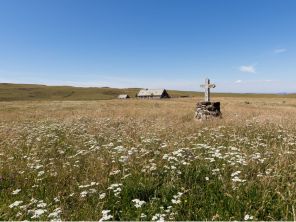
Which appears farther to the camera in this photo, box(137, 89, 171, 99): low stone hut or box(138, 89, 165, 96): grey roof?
box(138, 89, 165, 96): grey roof

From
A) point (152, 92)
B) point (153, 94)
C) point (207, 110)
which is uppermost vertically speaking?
point (152, 92)

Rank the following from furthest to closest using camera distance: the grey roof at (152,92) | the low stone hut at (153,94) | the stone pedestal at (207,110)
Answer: the grey roof at (152,92) → the low stone hut at (153,94) → the stone pedestal at (207,110)

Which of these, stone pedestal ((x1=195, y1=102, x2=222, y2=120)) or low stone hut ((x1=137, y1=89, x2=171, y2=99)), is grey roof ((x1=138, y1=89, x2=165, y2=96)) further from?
stone pedestal ((x1=195, y1=102, x2=222, y2=120))

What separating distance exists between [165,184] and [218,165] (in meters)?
1.62

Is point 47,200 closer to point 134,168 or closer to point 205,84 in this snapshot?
point 134,168

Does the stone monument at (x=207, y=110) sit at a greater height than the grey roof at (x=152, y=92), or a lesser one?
lesser

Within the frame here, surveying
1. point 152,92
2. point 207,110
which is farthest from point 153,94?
point 207,110

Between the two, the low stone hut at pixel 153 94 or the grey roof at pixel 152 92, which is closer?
the low stone hut at pixel 153 94

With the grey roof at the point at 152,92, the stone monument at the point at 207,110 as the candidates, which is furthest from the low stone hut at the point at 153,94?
the stone monument at the point at 207,110

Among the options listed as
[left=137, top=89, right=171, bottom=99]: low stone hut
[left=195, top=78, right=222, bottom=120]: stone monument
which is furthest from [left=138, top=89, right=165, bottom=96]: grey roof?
[left=195, top=78, right=222, bottom=120]: stone monument

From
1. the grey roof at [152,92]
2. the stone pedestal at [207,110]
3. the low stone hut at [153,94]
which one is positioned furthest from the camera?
the grey roof at [152,92]

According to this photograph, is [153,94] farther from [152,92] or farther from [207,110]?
[207,110]

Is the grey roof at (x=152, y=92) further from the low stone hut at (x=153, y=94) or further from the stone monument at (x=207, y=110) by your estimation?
the stone monument at (x=207, y=110)

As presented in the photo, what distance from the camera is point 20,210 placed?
449 centimetres
